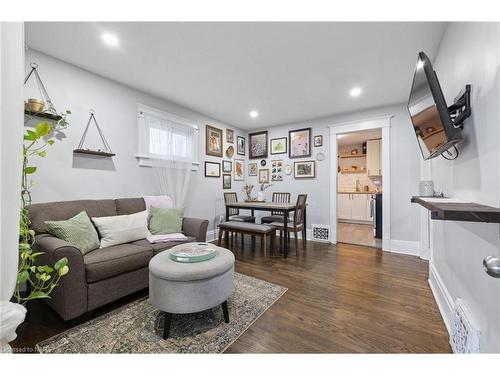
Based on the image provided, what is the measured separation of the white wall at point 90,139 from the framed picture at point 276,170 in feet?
8.20

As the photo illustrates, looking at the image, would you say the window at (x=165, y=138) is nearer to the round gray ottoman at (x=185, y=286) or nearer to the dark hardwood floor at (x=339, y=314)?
the dark hardwood floor at (x=339, y=314)

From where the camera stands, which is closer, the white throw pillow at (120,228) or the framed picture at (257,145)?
the white throw pillow at (120,228)

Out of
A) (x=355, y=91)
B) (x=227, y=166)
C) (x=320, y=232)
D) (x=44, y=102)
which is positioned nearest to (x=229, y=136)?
(x=227, y=166)

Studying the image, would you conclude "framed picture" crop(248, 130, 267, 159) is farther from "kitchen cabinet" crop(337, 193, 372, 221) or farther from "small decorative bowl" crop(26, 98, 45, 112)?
"small decorative bowl" crop(26, 98, 45, 112)

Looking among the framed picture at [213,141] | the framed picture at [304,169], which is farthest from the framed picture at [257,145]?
the framed picture at [213,141]

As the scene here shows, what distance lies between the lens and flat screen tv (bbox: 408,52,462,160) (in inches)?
46.3

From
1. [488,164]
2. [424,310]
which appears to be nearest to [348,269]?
[424,310]

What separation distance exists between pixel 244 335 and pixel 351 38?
276 cm

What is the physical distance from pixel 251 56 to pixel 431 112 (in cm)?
178

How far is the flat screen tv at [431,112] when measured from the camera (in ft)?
3.86

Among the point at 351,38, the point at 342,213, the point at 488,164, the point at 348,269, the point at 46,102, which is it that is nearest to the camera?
the point at 488,164

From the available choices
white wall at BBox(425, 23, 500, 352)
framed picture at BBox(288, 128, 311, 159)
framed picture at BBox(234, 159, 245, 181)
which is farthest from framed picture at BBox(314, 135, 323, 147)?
white wall at BBox(425, 23, 500, 352)

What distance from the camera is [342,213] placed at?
6.54 m

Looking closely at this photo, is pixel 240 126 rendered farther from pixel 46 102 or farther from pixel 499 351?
pixel 499 351
